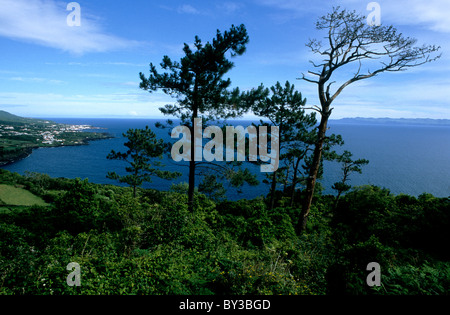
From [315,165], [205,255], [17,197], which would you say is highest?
[315,165]

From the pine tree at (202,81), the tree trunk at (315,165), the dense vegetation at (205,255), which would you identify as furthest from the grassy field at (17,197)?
the tree trunk at (315,165)

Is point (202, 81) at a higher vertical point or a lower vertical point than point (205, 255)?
higher

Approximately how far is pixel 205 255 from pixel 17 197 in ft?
156

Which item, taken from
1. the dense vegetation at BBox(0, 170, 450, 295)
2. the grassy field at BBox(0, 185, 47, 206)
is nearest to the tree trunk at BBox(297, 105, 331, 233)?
the dense vegetation at BBox(0, 170, 450, 295)

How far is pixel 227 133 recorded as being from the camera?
37.4 feet

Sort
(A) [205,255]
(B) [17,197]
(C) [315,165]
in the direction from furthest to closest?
(B) [17,197], (C) [315,165], (A) [205,255]

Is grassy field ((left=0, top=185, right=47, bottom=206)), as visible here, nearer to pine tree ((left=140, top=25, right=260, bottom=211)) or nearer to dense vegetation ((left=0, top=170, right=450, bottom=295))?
dense vegetation ((left=0, top=170, right=450, bottom=295))

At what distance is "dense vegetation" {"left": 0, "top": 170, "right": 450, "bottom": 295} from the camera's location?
14.6 feet

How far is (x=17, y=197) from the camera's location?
3834cm

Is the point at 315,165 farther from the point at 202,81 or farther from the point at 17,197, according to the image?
the point at 17,197

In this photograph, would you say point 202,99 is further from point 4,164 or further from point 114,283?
point 4,164

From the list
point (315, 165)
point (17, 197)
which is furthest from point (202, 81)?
point (17, 197)

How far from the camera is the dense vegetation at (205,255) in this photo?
4.46m
